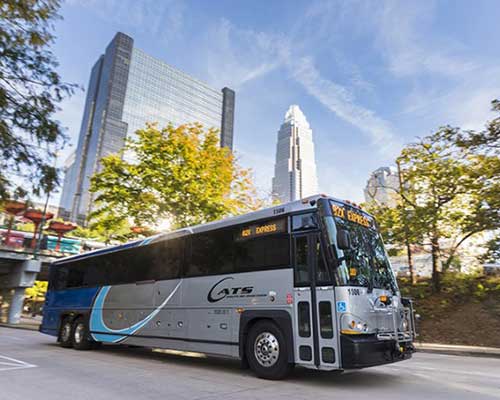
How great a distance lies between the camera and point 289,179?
191500 millimetres

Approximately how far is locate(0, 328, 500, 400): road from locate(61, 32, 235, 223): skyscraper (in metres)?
130

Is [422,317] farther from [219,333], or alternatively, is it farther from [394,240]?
[219,333]

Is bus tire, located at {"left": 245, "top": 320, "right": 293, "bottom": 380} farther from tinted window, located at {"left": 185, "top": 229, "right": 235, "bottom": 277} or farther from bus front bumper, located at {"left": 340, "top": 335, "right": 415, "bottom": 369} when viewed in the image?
tinted window, located at {"left": 185, "top": 229, "right": 235, "bottom": 277}

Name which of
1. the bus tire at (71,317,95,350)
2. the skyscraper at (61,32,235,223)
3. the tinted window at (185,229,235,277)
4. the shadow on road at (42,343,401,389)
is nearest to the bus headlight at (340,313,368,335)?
the shadow on road at (42,343,401,389)

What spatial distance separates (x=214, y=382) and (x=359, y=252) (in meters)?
3.72

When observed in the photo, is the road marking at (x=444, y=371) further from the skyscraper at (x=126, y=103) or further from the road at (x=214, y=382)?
the skyscraper at (x=126, y=103)

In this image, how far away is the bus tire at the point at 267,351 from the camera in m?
7.39

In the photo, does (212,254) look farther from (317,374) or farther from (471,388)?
(471,388)

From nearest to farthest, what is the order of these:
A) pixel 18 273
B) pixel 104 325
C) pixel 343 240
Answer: pixel 343 240 → pixel 104 325 → pixel 18 273

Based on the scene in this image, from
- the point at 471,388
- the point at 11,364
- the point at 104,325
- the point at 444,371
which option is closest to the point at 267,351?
the point at 471,388

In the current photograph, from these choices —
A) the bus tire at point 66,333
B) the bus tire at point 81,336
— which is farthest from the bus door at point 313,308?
the bus tire at point 66,333

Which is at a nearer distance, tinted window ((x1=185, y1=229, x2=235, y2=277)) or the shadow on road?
the shadow on road

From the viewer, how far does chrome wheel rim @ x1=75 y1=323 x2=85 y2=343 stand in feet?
44.2

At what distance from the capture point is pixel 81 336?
532 inches
